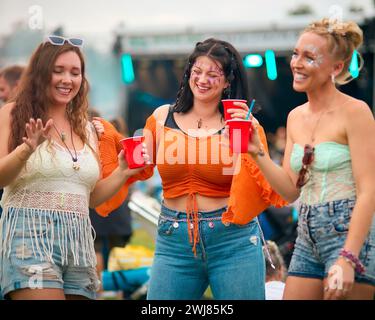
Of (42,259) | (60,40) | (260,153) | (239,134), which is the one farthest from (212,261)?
(60,40)

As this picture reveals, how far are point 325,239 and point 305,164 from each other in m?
0.36

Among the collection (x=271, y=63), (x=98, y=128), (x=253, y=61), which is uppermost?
(x=271, y=63)

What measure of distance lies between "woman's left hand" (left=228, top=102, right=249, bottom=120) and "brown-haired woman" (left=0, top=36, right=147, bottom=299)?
25.5 inches

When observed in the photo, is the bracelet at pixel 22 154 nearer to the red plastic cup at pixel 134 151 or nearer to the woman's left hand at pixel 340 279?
the red plastic cup at pixel 134 151

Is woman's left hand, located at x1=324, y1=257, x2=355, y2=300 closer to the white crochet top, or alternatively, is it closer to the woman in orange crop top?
the woman in orange crop top

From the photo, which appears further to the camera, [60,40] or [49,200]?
[60,40]

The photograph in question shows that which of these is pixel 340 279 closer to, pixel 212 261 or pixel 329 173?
pixel 329 173

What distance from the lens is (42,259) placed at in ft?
12.9

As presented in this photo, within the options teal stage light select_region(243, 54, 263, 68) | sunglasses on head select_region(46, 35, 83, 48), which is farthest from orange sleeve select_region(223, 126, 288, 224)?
teal stage light select_region(243, 54, 263, 68)

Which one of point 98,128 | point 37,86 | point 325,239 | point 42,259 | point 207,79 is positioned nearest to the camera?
point 325,239

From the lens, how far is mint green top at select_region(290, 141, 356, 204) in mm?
3814

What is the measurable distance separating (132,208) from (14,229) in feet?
13.2

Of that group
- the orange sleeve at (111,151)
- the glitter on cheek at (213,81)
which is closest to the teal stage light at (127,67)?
the orange sleeve at (111,151)
